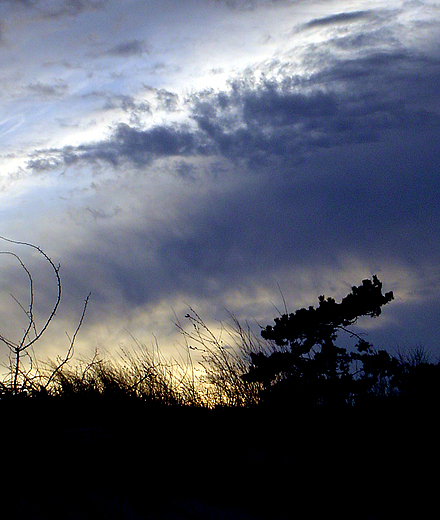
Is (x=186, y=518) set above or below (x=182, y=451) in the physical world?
below

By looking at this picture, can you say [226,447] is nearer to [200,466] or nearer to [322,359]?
[200,466]

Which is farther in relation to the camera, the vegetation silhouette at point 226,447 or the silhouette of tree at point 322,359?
the silhouette of tree at point 322,359

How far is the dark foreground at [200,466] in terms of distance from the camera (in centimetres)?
278

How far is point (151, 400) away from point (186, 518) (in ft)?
6.44

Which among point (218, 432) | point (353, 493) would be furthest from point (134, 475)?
point (353, 493)

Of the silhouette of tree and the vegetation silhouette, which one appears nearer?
the vegetation silhouette

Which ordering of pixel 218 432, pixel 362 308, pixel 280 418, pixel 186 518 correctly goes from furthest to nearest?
pixel 362 308
pixel 280 418
pixel 218 432
pixel 186 518

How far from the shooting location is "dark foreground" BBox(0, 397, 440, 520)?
2777mm

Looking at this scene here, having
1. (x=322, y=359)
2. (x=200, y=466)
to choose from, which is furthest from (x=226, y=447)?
(x=322, y=359)

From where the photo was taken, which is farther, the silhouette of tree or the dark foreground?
the silhouette of tree

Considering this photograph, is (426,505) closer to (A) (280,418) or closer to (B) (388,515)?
(B) (388,515)

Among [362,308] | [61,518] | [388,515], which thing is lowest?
[388,515]

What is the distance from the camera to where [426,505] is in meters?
3.28

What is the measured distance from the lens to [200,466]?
3295 millimetres
